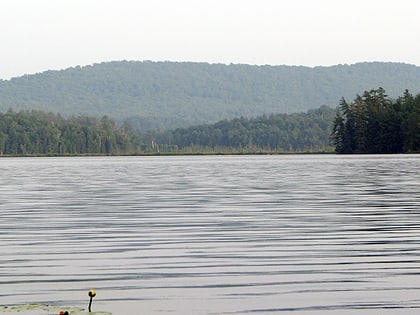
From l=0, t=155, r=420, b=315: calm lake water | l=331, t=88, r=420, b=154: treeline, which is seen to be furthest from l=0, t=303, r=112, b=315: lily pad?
l=331, t=88, r=420, b=154: treeline

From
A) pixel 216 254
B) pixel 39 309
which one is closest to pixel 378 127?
pixel 216 254

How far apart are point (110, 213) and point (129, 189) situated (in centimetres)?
1555

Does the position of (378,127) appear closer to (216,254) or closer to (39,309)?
(216,254)

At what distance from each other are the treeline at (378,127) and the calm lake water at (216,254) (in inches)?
5342

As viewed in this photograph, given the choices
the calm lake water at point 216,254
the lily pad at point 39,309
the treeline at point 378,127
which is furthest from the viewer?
the treeline at point 378,127

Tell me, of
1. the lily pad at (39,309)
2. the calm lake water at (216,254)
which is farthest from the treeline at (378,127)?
the lily pad at (39,309)

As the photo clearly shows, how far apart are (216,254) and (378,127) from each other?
158304 millimetres

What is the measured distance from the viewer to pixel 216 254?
2003 cm

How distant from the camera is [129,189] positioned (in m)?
46.7

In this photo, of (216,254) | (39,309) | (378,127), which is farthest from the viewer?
(378,127)

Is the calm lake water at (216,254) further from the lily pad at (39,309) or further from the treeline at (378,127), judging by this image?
the treeline at (378,127)

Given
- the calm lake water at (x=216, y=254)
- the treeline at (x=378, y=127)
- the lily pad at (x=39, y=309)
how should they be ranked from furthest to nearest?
the treeline at (x=378, y=127), the calm lake water at (x=216, y=254), the lily pad at (x=39, y=309)

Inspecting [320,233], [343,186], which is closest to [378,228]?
[320,233]

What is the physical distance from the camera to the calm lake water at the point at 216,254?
14.8 m
